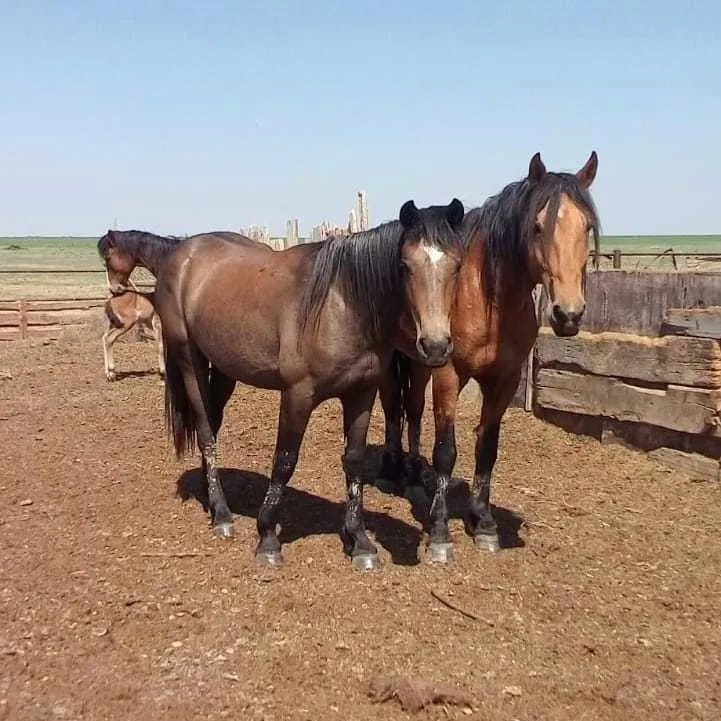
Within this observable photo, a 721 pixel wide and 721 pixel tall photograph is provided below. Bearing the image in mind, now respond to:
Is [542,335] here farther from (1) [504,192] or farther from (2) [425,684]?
(2) [425,684]

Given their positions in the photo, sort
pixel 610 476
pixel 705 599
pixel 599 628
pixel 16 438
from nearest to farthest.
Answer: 1. pixel 599 628
2. pixel 705 599
3. pixel 610 476
4. pixel 16 438

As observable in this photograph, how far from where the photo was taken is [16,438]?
711 centimetres

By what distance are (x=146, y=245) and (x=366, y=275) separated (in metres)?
2.59

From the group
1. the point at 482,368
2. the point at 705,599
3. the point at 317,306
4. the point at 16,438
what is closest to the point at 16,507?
the point at 16,438

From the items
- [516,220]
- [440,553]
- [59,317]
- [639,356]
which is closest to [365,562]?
[440,553]

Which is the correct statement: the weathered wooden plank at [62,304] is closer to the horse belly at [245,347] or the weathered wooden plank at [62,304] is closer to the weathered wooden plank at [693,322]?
the horse belly at [245,347]

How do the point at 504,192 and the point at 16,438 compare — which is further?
the point at 16,438

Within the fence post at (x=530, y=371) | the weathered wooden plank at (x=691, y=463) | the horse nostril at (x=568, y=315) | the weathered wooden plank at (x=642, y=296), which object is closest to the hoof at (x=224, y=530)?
the horse nostril at (x=568, y=315)

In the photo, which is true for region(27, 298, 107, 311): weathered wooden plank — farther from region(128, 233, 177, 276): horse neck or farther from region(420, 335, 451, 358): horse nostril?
region(420, 335, 451, 358): horse nostril

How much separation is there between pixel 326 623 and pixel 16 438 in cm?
453

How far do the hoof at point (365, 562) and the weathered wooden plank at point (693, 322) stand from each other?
10.4ft

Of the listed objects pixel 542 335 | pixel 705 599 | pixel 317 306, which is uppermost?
pixel 317 306

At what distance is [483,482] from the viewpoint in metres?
4.85

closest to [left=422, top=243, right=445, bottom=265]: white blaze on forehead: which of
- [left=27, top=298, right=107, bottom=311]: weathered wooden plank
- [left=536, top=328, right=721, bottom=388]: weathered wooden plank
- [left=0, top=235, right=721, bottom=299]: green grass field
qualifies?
[left=536, top=328, right=721, bottom=388]: weathered wooden plank
